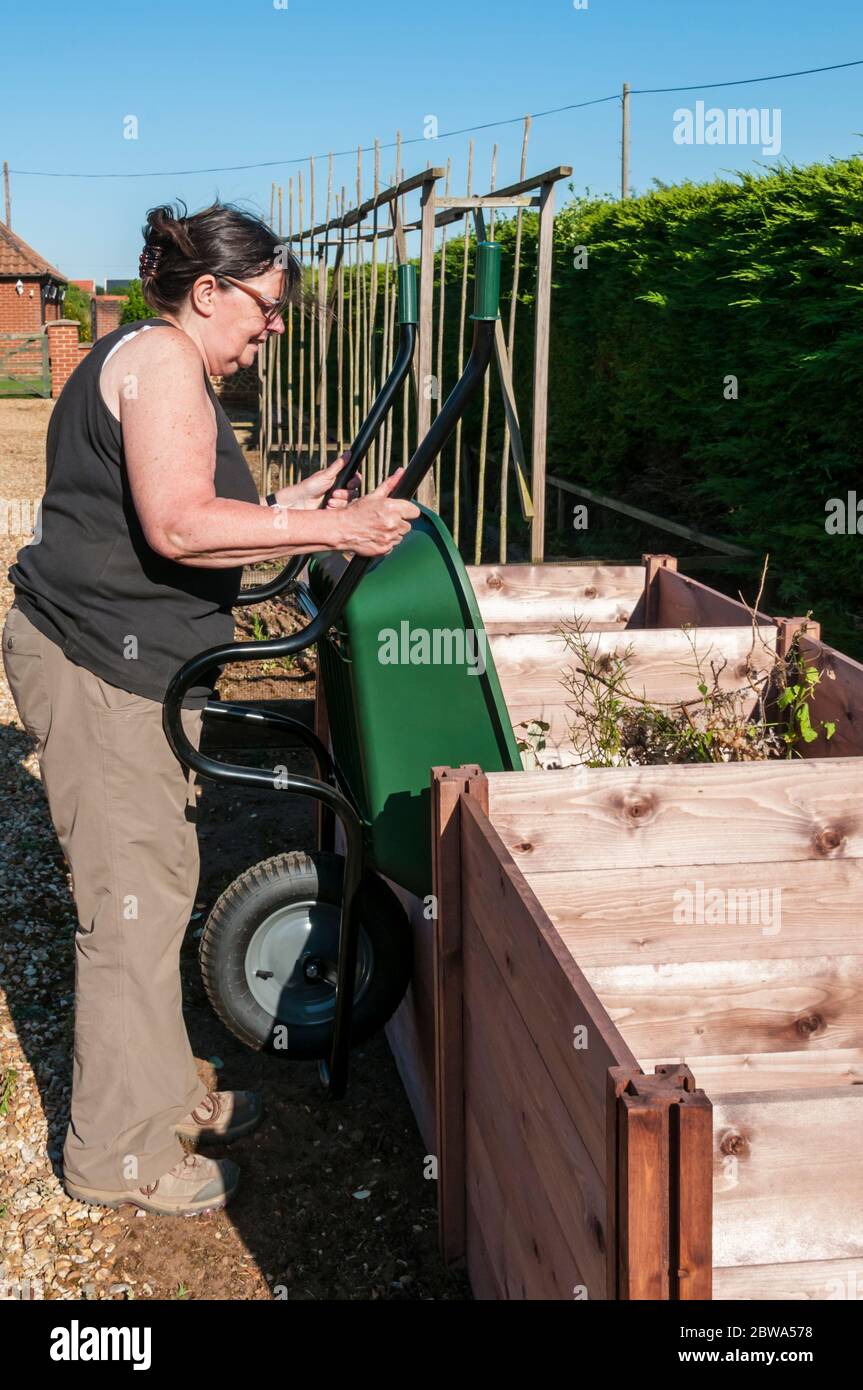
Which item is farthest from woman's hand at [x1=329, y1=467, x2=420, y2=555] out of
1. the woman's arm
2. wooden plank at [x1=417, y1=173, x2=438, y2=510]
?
wooden plank at [x1=417, y1=173, x2=438, y2=510]

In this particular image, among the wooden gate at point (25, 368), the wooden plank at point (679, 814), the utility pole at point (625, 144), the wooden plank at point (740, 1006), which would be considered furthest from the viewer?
the utility pole at point (625, 144)

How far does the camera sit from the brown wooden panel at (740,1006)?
245 cm

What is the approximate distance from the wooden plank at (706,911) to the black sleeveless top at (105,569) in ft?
2.77

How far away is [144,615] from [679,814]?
3.49 feet

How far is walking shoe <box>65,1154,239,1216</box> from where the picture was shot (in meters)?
2.67

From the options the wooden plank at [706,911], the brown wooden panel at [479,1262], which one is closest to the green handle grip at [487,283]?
the wooden plank at [706,911]

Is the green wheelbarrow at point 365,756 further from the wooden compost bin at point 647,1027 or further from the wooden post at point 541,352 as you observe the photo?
the wooden post at point 541,352

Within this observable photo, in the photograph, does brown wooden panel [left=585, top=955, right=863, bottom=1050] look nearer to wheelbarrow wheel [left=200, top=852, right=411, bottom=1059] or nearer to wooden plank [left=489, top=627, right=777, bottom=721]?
wheelbarrow wheel [left=200, top=852, right=411, bottom=1059]

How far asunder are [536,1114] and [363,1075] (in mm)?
1538

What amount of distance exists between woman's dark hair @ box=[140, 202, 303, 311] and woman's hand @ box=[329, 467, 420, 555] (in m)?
0.49

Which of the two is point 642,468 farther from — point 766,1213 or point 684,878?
point 766,1213

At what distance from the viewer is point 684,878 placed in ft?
7.62

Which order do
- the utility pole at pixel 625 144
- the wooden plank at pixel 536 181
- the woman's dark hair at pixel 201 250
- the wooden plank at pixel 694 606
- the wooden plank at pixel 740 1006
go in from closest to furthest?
1. the woman's dark hair at pixel 201 250
2. the wooden plank at pixel 740 1006
3. the wooden plank at pixel 694 606
4. the wooden plank at pixel 536 181
5. the utility pole at pixel 625 144

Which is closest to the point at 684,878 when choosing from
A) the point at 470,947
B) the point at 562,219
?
the point at 470,947
